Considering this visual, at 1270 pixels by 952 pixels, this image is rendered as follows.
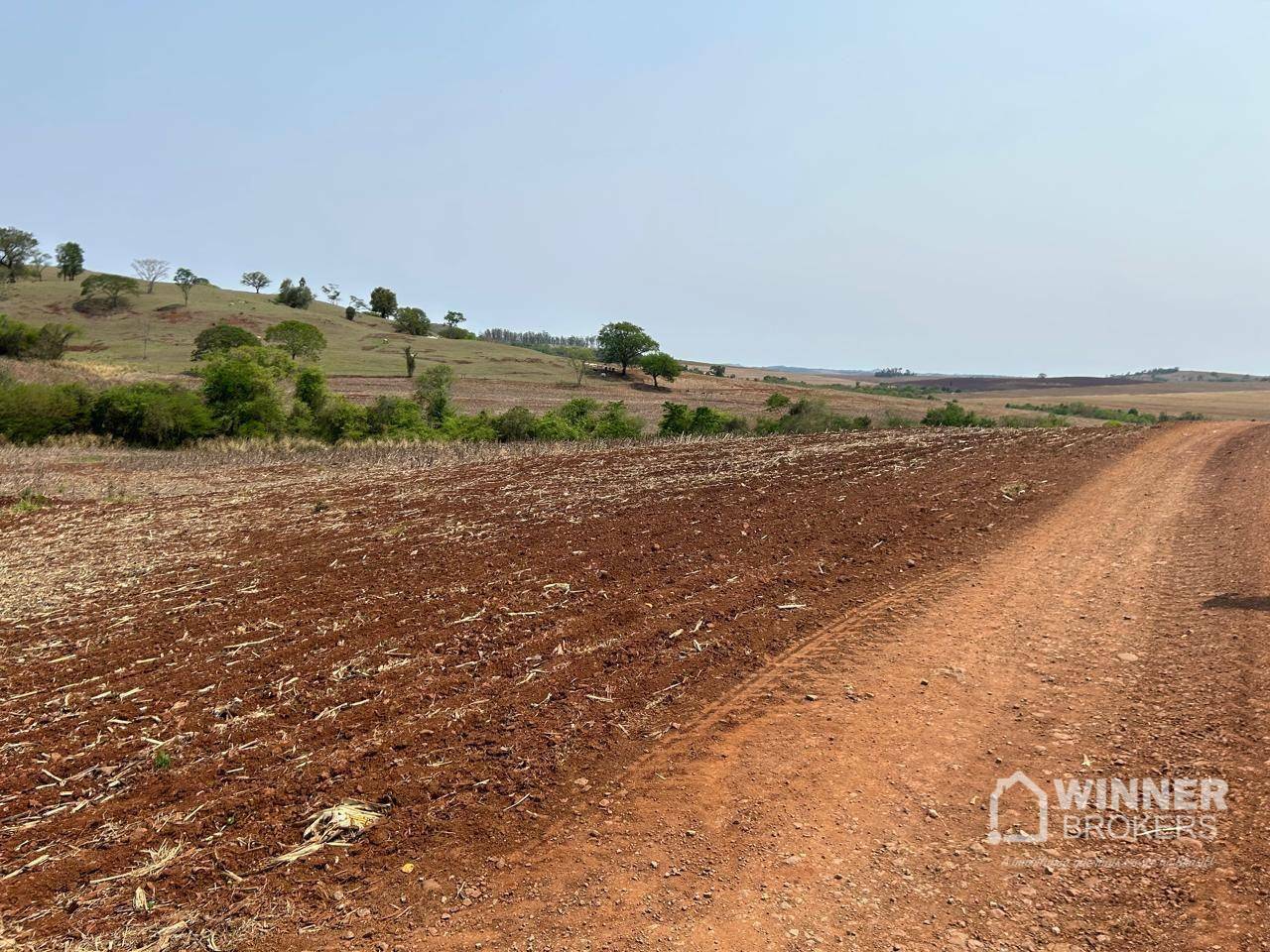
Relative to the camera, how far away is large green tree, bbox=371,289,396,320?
422ft

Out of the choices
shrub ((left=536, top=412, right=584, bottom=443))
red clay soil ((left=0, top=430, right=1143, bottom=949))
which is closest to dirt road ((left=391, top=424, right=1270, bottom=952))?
red clay soil ((left=0, top=430, right=1143, bottom=949))

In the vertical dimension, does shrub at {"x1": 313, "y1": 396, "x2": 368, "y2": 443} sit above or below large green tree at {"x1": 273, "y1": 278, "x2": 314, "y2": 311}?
below

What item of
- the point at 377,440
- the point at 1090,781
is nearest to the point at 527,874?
the point at 1090,781

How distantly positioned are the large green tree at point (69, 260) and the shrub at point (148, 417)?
103042 mm

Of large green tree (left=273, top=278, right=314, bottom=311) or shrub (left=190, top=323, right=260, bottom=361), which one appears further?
large green tree (left=273, top=278, right=314, bottom=311)

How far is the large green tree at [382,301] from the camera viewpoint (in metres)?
129

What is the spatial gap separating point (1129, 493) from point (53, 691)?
14239 mm

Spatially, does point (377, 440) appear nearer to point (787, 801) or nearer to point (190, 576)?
point (190, 576)

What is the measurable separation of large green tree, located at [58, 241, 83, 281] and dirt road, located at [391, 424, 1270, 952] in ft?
458

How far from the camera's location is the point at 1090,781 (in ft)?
12.6

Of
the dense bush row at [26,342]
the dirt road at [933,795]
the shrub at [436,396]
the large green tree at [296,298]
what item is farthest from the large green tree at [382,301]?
the dirt road at [933,795]

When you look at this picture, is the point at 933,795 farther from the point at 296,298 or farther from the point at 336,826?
the point at 296,298

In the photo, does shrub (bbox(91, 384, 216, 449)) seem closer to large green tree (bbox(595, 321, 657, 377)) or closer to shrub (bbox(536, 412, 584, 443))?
shrub (bbox(536, 412, 584, 443))

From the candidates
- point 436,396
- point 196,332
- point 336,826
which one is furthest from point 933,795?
point 196,332
